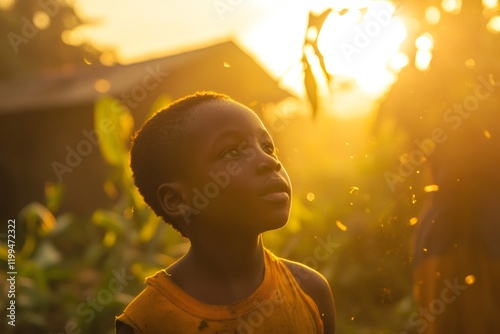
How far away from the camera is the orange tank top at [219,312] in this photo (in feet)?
5.16

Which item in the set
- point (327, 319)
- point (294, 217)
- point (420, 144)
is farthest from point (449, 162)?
point (294, 217)

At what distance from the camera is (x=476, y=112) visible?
1.66m

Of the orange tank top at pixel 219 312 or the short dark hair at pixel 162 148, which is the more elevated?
the short dark hair at pixel 162 148

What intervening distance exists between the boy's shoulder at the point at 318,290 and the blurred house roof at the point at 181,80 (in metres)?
8.75

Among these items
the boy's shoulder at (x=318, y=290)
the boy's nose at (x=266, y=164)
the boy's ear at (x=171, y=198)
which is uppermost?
the boy's nose at (x=266, y=164)

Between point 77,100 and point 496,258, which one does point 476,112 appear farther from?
point 77,100
